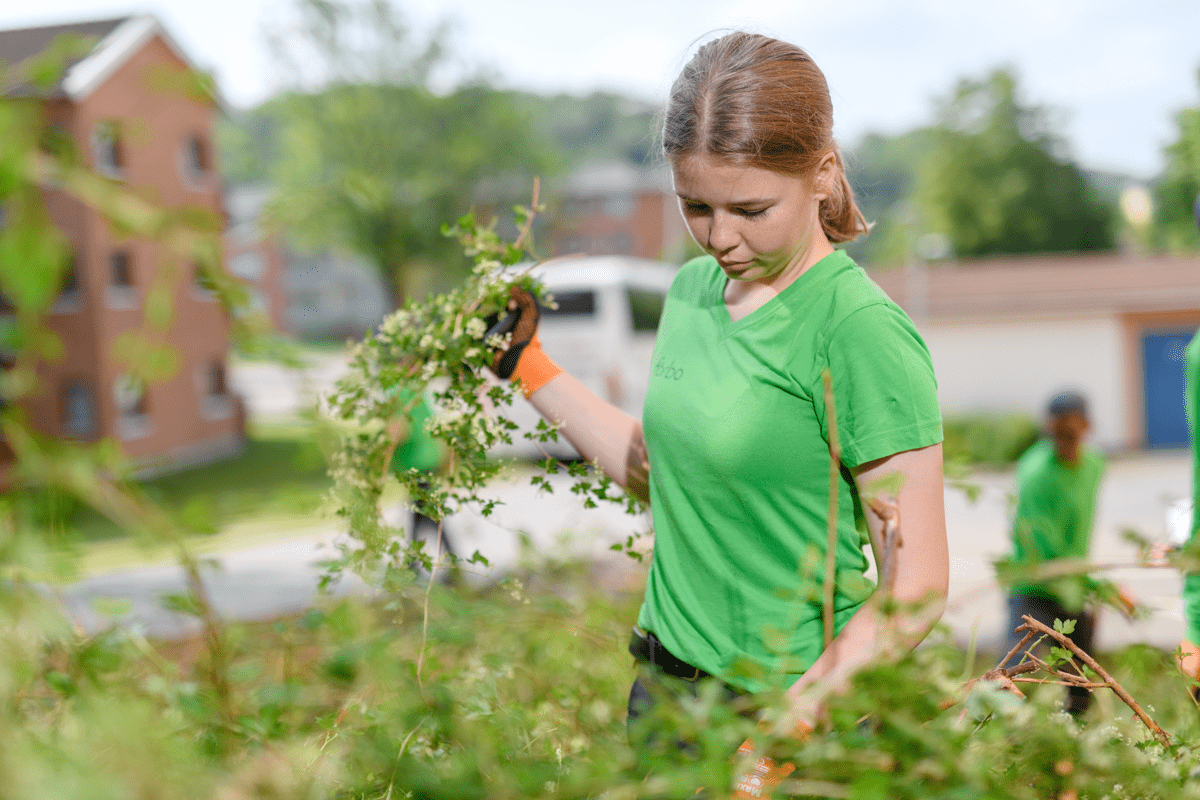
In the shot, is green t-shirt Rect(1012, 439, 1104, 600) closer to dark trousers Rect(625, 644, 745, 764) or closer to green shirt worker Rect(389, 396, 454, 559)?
dark trousers Rect(625, 644, 745, 764)

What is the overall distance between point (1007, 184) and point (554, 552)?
1800 inches

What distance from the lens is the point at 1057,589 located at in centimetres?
102

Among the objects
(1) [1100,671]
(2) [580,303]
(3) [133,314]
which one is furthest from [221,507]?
(3) [133,314]

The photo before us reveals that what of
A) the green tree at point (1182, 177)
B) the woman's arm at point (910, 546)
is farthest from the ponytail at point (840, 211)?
the green tree at point (1182, 177)

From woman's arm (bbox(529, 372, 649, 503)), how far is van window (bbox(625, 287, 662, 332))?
1265cm

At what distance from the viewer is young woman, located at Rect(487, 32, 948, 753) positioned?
1.19 m

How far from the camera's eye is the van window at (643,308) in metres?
14.6

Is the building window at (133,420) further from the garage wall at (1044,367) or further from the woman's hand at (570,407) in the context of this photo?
the woman's hand at (570,407)

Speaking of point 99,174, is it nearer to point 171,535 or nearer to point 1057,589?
point 171,535

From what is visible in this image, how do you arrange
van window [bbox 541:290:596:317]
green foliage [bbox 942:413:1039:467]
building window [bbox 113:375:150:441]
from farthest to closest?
building window [bbox 113:375:150:441], green foliage [bbox 942:413:1039:467], van window [bbox 541:290:596:317]

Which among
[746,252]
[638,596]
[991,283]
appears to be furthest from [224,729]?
[991,283]

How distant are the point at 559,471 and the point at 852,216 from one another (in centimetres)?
70

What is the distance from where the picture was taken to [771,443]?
1315 mm

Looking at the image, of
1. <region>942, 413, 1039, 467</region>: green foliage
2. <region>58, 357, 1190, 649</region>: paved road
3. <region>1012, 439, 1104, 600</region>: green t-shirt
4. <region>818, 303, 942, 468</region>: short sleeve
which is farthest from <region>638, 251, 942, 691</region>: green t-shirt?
<region>942, 413, 1039, 467</region>: green foliage
